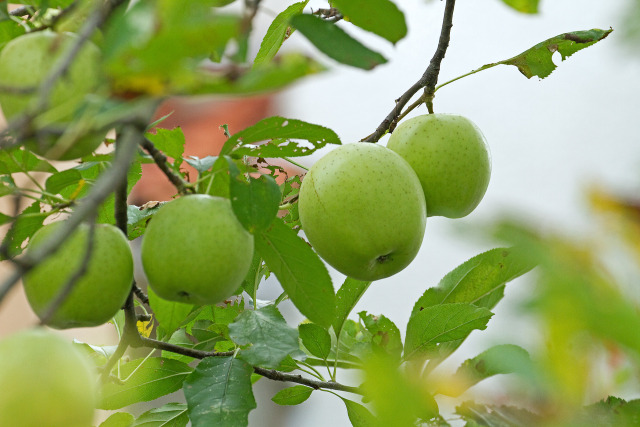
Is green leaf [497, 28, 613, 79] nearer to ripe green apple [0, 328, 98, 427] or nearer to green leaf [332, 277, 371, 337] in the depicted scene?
green leaf [332, 277, 371, 337]

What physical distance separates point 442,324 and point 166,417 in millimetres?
271

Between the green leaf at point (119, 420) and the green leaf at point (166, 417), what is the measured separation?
10 millimetres

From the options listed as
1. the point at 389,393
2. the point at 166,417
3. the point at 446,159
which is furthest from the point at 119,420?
the point at 389,393

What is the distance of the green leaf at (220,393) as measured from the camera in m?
0.49

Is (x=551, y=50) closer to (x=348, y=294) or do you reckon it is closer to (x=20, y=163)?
(x=348, y=294)

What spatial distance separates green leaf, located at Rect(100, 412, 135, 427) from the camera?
58 cm

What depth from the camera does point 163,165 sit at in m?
0.42

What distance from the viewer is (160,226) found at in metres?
0.43

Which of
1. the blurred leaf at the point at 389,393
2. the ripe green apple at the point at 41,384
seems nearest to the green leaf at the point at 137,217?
the ripe green apple at the point at 41,384

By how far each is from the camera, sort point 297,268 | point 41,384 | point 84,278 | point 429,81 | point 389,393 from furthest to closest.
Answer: point 429,81, point 297,268, point 84,278, point 41,384, point 389,393

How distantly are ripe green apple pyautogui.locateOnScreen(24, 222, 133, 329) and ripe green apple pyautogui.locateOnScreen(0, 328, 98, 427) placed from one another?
114mm

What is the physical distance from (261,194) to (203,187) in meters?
0.10

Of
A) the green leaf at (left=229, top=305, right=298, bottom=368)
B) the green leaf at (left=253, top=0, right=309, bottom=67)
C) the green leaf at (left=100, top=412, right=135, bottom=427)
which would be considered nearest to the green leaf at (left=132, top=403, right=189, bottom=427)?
the green leaf at (left=100, top=412, right=135, bottom=427)

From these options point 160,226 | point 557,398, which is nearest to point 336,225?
point 160,226
